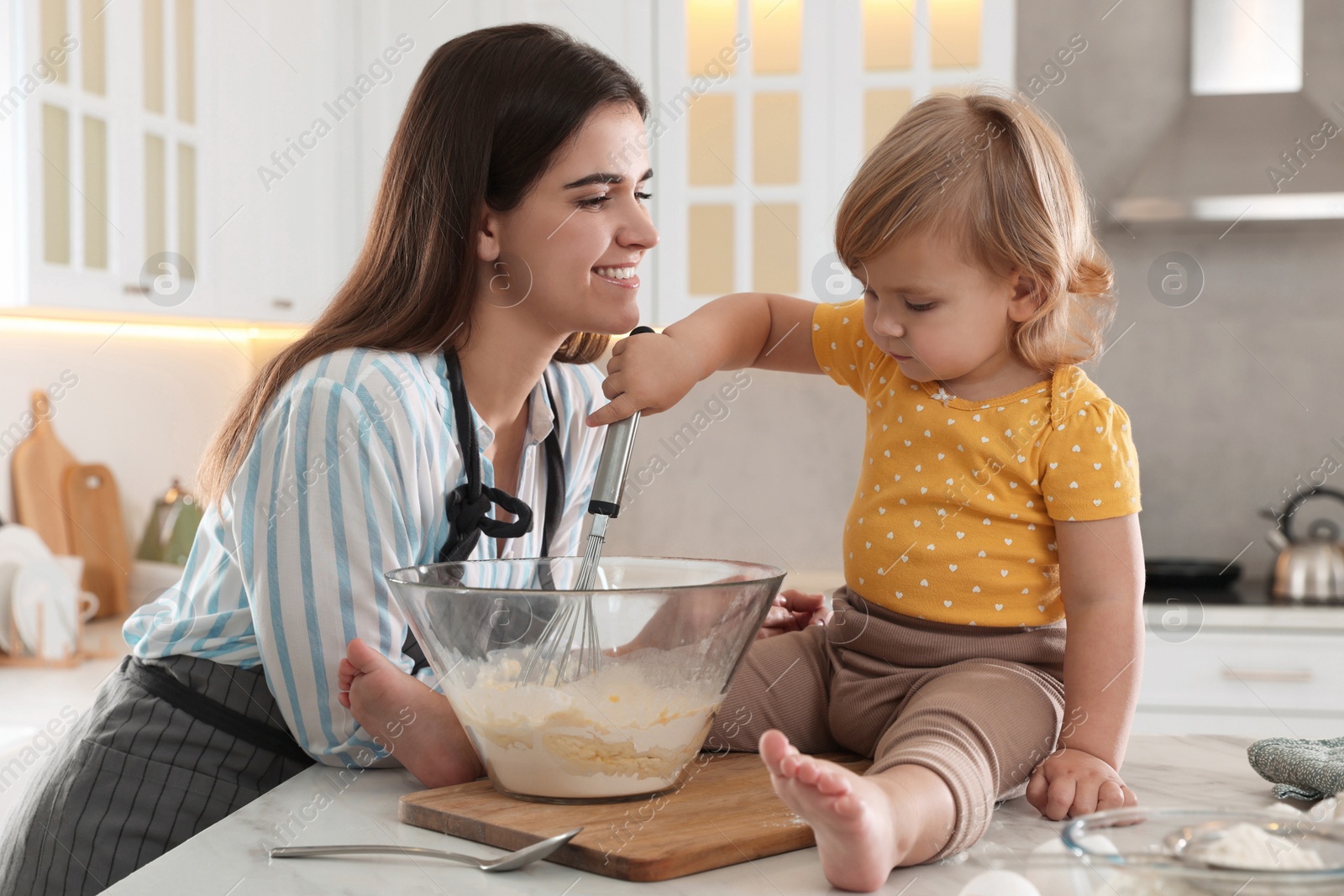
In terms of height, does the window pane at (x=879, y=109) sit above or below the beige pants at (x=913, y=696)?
above

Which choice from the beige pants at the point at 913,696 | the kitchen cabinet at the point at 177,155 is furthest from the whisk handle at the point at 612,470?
the kitchen cabinet at the point at 177,155

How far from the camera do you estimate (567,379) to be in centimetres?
117

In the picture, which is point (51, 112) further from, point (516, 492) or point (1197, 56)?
point (1197, 56)

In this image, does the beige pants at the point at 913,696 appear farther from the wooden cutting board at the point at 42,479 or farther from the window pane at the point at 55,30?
the wooden cutting board at the point at 42,479

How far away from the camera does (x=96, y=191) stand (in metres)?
1.86

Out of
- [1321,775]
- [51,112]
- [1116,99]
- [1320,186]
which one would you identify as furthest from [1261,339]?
[51,112]

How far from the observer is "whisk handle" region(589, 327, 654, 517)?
0.73 m

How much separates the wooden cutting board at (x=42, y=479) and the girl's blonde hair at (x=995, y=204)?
5.68 feet

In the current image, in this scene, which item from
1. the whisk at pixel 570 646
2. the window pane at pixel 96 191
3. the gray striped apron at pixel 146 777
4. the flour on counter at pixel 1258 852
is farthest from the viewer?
the window pane at pixel 96 191

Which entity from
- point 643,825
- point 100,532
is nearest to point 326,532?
point 643,825

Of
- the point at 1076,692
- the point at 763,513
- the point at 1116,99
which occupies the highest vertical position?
the point at 1116,99

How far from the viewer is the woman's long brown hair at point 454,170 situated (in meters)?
1.00

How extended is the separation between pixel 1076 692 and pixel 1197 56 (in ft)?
7.18

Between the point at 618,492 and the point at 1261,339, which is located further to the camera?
the point at 1261,339
